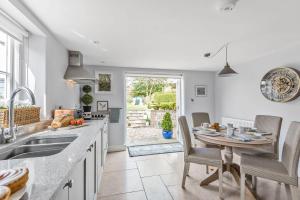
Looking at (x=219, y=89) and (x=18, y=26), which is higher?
(x=18, y=26)

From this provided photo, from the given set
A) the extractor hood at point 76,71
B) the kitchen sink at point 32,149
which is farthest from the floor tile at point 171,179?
the extractor hood at point 76,71

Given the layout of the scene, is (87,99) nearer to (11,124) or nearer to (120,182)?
(120,182)

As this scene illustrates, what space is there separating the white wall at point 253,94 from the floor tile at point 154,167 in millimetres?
2202

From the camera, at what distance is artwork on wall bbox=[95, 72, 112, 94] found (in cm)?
405

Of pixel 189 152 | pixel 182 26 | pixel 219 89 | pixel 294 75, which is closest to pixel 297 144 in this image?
pixel 189 152

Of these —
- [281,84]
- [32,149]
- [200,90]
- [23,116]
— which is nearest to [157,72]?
[200,90]

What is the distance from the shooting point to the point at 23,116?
1.64m

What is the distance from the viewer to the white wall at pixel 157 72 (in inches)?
161

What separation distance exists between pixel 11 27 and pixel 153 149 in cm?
355

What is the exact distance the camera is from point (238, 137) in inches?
81.4

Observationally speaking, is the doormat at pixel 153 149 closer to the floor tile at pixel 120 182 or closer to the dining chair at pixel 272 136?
the floor tile at pixel 120 182

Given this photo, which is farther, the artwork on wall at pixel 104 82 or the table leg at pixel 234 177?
the artwork on wall at pixel 104 82

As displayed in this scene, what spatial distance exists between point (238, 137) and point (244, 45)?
1565 mm

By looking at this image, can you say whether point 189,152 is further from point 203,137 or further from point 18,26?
point 18,26
